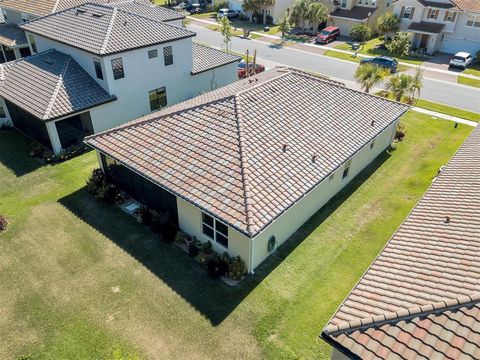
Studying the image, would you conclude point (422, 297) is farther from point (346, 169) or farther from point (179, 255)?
point (346, 169)

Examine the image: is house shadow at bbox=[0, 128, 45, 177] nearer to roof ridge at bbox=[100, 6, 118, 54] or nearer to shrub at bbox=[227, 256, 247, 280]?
roof ridge at bbox=[100, 6, 118, 54]

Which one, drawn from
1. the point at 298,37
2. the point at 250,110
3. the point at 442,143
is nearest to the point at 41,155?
the point at 250,110

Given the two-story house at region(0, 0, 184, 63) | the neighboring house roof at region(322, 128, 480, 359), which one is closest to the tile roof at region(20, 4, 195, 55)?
the two-story house at region(0, 0, 184, 63)

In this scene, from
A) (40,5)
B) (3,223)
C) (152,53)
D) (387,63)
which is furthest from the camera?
(387,63)

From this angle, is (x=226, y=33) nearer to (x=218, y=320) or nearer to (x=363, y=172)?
(x=363, y=172)

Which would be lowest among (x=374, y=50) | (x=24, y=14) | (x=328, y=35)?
(x=374, y=50)

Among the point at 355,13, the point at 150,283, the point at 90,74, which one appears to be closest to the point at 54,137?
the point at 90,74

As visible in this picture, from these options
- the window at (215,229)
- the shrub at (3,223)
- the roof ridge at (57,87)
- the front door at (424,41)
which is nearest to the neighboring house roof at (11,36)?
the roof ridge at (57,87)

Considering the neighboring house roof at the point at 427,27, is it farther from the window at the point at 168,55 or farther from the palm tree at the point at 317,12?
the window at the point at 168,55
